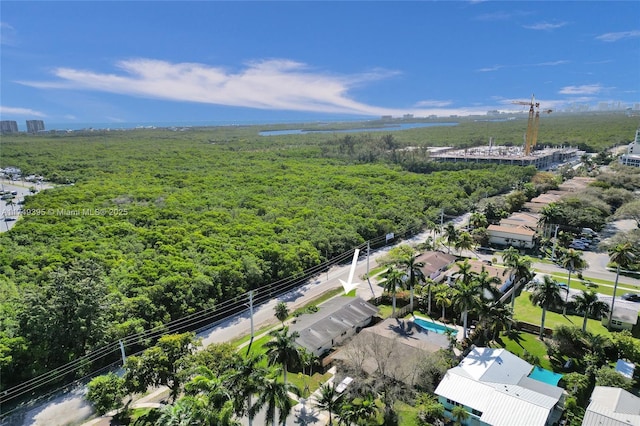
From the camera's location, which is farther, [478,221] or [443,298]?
[478,221]

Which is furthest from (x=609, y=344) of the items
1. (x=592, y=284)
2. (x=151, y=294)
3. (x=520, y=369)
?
(x=151, y=294)

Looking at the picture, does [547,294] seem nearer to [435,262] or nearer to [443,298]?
[443,298]

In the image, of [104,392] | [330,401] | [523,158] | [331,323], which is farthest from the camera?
[523,158]

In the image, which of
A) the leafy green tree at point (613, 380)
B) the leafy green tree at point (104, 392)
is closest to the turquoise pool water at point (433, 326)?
the leafy green tree at point (613, 380)

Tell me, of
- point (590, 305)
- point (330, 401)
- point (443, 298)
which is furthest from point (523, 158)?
point (330, 401)

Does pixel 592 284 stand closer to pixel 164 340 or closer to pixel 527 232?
pixel 527 232

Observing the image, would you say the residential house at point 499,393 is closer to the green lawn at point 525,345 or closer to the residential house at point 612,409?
the residential house at point 612,409

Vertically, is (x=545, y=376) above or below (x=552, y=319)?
above
